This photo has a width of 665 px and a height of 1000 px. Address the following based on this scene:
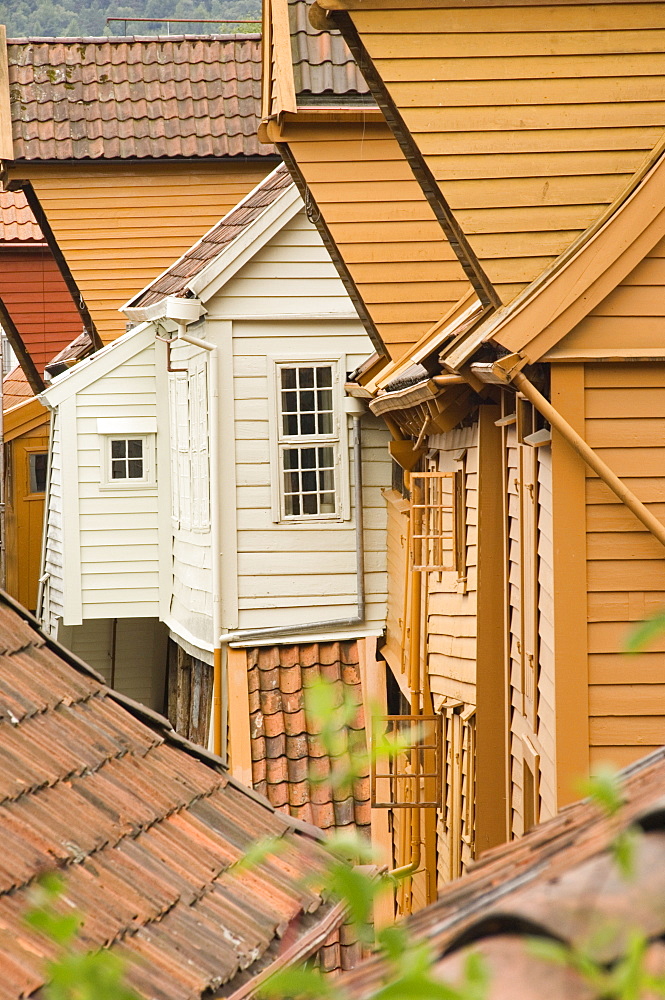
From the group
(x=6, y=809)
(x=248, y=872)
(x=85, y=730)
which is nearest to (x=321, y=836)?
(x=248, y=872)

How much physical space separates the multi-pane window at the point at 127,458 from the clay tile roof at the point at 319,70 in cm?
564

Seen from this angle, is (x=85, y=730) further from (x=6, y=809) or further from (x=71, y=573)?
(x=71, y=573)

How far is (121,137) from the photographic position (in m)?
16.1

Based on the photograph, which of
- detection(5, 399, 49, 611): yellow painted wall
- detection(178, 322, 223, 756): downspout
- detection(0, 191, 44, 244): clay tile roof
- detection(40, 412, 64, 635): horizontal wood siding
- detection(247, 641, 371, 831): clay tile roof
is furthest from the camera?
detection(0, 191, 44, 244): clay tile roof

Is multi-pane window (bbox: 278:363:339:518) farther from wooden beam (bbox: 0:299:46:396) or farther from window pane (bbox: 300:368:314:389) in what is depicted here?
wooden beam (bbox: 0:299:46:396)

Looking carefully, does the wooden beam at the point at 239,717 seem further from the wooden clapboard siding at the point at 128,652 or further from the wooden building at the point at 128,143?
the wooden building at the point at 128,143

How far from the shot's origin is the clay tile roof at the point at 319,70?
34.8ft

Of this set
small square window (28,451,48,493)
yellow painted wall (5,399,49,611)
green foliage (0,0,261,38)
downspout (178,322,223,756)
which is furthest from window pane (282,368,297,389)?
green foliage (0,0,261,38)

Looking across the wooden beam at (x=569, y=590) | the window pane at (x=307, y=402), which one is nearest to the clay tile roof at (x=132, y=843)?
the wooden beam at (x=569, y=590)

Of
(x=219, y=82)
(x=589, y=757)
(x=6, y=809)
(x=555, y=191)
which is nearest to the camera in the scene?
(x=6, y=809)

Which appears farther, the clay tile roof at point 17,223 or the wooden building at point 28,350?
the clay tile roof at point 17,223

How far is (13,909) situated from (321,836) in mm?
1787

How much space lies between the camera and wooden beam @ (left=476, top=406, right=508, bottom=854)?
7953 millimetres

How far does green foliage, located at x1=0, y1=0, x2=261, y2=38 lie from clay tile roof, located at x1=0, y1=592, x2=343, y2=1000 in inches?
2225
